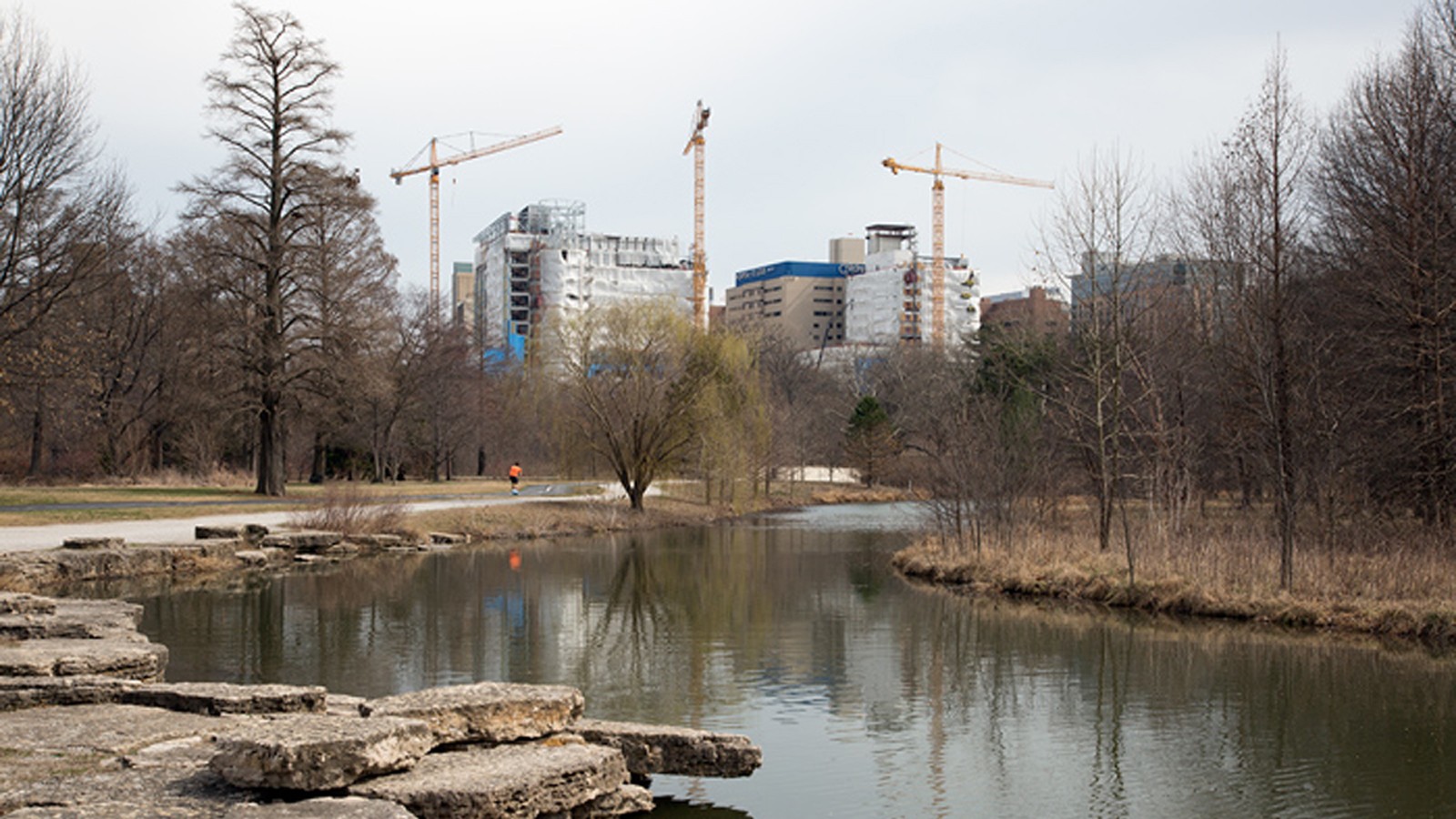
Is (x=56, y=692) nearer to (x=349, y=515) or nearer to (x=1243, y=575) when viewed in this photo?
(x=1243, y=575)

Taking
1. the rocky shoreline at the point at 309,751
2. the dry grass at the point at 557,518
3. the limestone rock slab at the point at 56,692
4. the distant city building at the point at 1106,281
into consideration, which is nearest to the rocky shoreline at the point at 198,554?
the dry grass at the point at 557,518

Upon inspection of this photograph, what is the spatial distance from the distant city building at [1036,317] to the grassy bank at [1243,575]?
6.90 metres

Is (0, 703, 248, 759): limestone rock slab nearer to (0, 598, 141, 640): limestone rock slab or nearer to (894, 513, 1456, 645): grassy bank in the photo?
(0, 598, 141, 640): limestone rock slab

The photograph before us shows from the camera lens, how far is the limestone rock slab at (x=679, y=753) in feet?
31.8

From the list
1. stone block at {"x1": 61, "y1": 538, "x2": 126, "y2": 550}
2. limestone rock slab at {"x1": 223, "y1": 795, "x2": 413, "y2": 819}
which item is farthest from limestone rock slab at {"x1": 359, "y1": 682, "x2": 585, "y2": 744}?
stone block at {"x1": 61, "y1": 538, "x2": 126, "y2": 550}

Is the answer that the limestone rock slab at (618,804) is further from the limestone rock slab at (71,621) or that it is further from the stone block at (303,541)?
the stone block at (303,541)

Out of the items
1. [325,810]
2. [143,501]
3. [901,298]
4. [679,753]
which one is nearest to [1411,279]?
[679,753]

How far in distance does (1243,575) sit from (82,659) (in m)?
16.7

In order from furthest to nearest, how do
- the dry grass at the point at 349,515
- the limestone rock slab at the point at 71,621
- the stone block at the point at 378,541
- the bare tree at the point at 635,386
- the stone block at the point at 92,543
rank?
1. the bare tree at the point at 635,386
2. the stone block at the point at 378,541
3. the dry grass at the point at 349,515
4. the stone block at the point at 92,543
5. the limestone rock slab at the point at 71,621

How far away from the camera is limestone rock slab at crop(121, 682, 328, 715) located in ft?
31.6

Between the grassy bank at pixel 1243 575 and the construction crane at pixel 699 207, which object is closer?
the grassy bank at pixel 1243 575

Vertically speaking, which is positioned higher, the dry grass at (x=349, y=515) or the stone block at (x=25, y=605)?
the dry grass at (x=349, y=515)

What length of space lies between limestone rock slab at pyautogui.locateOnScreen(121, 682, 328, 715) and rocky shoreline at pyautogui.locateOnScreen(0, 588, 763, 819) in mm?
13

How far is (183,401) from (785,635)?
3033 cm
